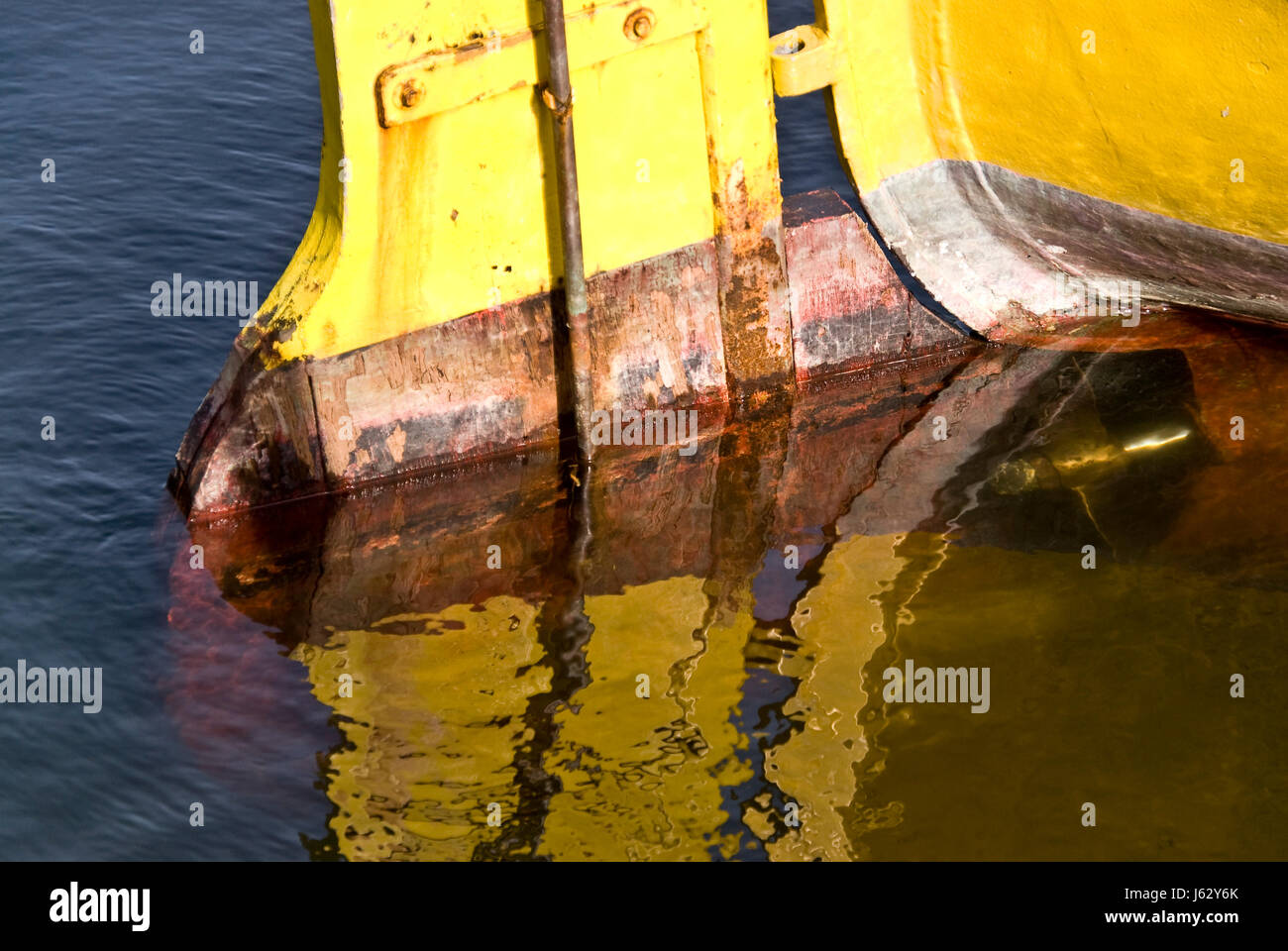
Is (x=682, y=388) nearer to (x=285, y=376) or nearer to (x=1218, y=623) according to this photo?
(x=285, y=376)

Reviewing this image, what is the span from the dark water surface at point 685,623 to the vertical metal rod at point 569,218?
0.41m

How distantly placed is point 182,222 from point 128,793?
4.39 meters

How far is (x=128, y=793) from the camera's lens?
17.7 feet

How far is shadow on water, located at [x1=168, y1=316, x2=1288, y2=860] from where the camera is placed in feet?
17.5

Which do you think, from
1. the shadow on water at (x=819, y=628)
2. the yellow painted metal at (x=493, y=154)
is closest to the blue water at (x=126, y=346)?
the shadow on water at (x=819, y=628)

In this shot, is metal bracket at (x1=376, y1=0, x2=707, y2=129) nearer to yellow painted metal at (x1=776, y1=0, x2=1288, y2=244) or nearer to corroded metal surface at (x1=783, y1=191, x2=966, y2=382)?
yellow painted metal at (x1=776, y1=0, x2=1288, y2=244)

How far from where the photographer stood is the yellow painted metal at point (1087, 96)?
618 cm

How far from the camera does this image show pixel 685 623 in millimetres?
6215
